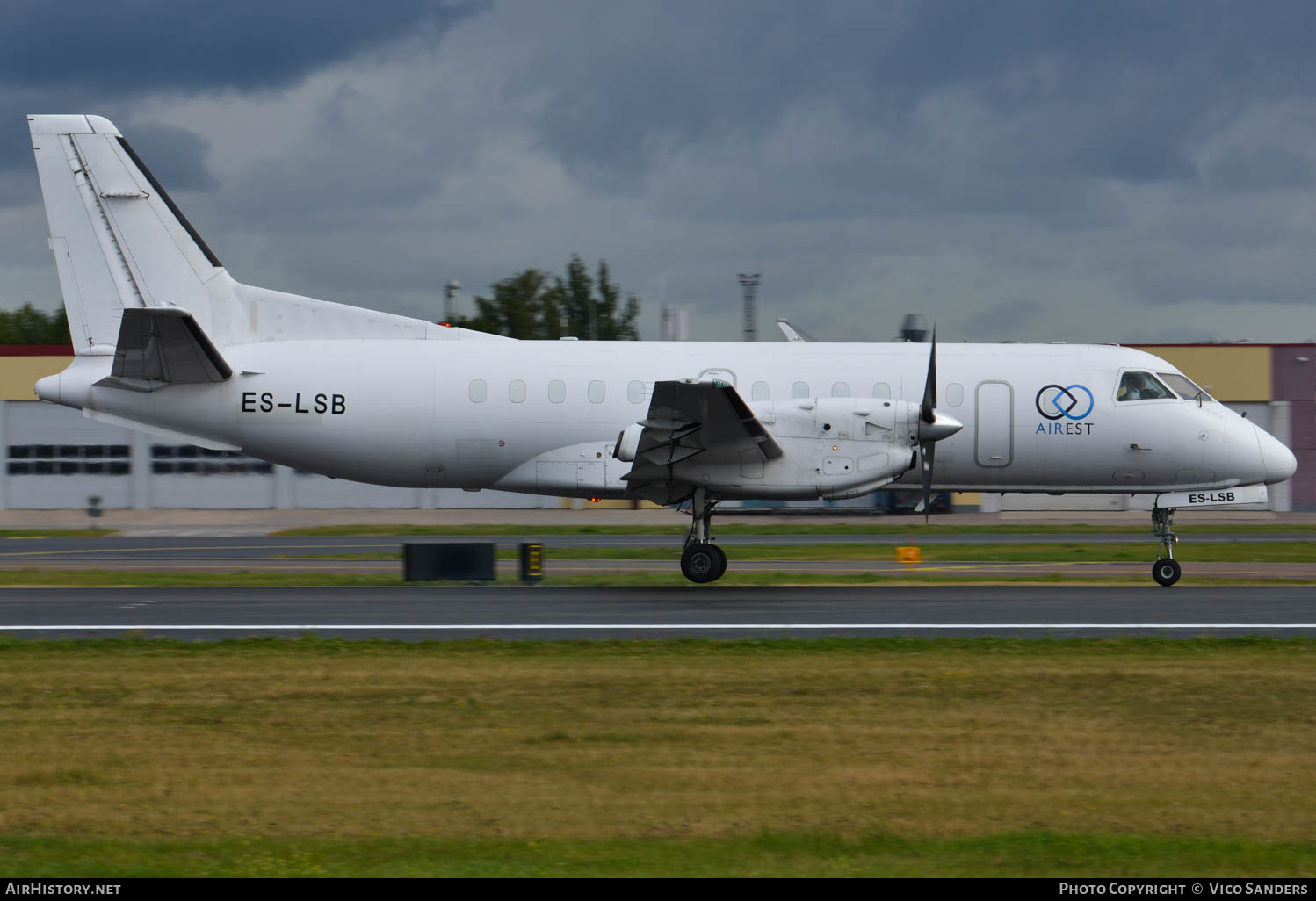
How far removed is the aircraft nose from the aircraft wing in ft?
27.2

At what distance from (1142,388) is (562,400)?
9.66 m

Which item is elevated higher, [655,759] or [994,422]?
[994,422]

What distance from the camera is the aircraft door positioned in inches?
792

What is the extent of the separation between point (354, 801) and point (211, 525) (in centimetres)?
3409

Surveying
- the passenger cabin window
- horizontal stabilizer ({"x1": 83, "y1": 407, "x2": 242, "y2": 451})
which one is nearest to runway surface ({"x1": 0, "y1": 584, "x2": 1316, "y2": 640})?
horizontal stabilizer ({"x1": 83, "y1": 407, "x2": 242, "y2": 451})

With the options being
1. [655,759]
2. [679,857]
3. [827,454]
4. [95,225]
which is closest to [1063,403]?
[827,454]

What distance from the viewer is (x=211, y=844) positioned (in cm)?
677

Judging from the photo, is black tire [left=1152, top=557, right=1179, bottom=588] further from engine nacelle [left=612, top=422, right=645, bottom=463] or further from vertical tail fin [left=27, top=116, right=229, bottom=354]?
vertical tail fin [left=27, top=116, right=229, bottom=354]

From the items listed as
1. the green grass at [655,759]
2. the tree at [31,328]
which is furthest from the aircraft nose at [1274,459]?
Result: the tree at [31,328]

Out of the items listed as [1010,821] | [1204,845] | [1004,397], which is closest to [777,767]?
[1010,821]

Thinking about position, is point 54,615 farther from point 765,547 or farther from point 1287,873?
point 765,547

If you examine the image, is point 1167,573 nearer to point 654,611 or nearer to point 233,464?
point 654,611

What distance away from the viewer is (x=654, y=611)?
1670cm

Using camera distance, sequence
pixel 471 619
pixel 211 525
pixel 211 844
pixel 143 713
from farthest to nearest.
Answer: pixel 211 525 < pixel 471 619 < pixel 143 713 < pixel 211 844
